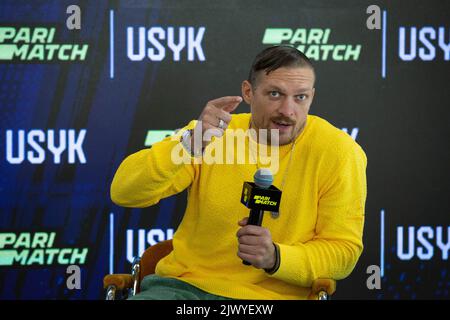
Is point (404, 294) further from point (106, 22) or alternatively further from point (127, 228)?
point (106, 22)

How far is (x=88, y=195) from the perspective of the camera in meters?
4.62

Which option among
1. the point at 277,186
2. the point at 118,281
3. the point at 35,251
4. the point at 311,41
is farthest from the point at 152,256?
the point at 311,41

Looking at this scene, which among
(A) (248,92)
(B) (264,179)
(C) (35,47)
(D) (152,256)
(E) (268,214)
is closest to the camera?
(B) (264,179)

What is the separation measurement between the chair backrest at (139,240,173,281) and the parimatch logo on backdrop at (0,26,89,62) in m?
1.39

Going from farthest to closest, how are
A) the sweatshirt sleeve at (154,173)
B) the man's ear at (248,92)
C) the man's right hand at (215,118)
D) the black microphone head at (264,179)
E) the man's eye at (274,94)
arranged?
the man's ear at (248,92) → the man's eye at (274,94) → the sweatshirt sleeve at (154,173) → the man's right hand at (215,118) → the black microphone head at (264,179)

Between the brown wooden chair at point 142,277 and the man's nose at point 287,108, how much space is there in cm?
62

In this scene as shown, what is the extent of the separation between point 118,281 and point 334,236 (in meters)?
0.84

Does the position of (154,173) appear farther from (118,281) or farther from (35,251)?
(35,251)

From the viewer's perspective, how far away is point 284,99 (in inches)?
128

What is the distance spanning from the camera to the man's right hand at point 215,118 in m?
2.99

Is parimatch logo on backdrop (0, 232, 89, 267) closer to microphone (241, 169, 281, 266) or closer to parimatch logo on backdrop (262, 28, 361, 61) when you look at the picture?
parimatch logo on backdrop (262, 28, 361, 61)

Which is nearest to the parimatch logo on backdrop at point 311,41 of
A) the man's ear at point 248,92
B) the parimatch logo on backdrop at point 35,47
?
the parimatch logo on backdrop at point 35,47

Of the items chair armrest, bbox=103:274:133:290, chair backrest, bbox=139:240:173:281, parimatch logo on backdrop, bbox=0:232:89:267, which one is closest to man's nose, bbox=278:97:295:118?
chair backrest, bbox=139:240:173:281

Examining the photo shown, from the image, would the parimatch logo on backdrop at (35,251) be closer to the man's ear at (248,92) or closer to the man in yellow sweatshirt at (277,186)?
the man in yellow sweatshirt at (277,186)
